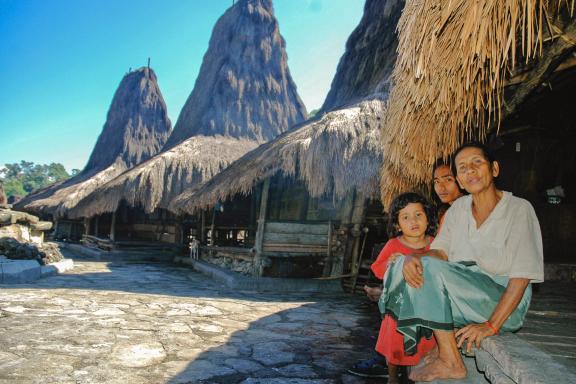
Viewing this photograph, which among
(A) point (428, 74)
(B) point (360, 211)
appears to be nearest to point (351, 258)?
(B) point (360, 211)

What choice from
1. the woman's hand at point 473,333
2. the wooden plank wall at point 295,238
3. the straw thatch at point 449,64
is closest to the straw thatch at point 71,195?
Result: the wooden plank wall at point 295,238

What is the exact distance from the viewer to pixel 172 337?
3240 millimetres

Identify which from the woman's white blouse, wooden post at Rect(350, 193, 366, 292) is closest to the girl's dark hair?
the woman's white blouse

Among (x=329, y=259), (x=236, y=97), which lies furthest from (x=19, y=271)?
(x=236, y=97)

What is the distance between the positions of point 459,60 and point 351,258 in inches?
204

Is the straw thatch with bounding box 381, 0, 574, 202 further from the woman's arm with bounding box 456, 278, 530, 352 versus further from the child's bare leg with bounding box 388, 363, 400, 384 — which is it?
the child's bare leg with bounding box 388, 363, 400, 384

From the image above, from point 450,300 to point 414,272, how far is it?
0.26 meters

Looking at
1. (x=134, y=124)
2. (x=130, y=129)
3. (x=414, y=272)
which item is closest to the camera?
(x=414, y=272)

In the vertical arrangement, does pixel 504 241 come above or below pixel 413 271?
above

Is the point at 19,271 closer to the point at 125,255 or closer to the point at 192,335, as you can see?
the point at 192,335

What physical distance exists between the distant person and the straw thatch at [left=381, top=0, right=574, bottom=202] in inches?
29.9

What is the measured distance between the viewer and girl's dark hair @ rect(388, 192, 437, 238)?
2.35 meters

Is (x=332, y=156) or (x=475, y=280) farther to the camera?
(x=332, y=156)

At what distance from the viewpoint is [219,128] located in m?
15.5
